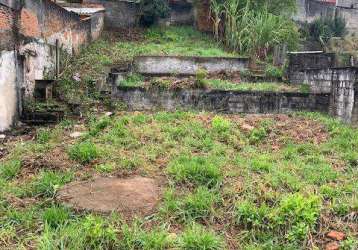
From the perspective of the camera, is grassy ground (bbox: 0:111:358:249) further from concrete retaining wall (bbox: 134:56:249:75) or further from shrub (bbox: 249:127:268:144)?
concrete retaining wall (bbox: 134:56:249:75)

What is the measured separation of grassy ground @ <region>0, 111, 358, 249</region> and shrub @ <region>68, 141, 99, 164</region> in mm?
17

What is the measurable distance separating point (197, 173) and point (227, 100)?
451 cm

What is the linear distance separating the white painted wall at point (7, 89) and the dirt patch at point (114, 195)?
110 inches

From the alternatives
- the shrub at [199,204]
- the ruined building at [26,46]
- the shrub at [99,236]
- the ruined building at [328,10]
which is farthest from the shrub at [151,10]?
the shrub at [99,236]

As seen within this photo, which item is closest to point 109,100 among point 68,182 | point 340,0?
point 68,182

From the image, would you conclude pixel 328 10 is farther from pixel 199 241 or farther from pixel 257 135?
pixel 199 241

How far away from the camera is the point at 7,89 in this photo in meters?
6.89

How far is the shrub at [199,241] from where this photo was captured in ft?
11.9

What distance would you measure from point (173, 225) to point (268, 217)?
955 millimetres

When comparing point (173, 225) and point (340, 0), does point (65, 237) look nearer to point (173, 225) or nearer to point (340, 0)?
point (173, 225)

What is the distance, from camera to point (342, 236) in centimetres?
395

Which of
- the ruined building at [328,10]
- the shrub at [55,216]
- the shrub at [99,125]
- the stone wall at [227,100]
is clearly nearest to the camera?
the shrub at [55,216]

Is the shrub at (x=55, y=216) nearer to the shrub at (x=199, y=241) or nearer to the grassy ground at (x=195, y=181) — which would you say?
the grassy ground at (x=195, y=181)

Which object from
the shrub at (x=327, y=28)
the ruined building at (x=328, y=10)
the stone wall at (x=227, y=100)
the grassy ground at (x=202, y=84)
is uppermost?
the ruined building at (x=328, y=10)
